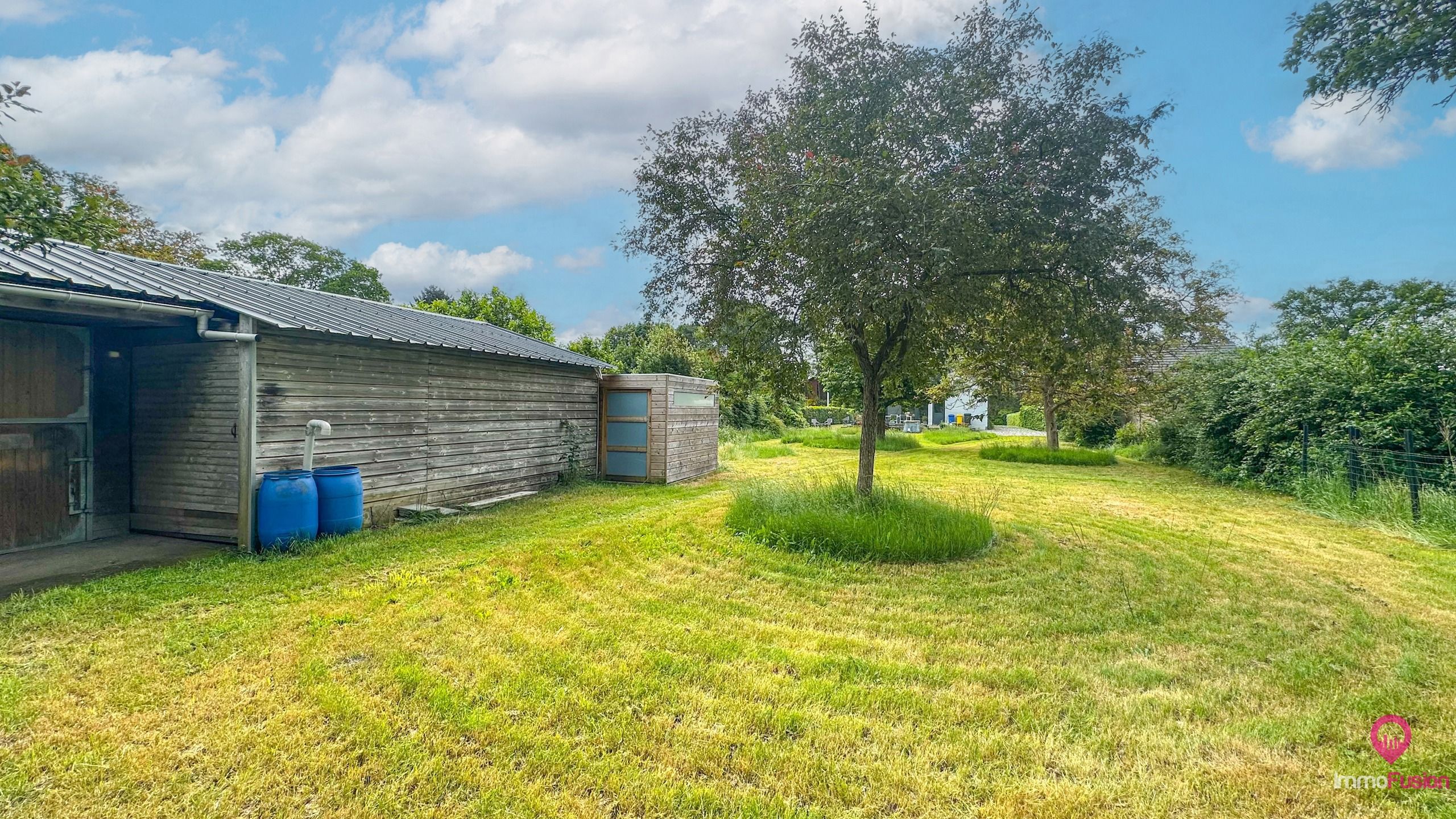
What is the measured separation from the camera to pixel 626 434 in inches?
Answer: 434

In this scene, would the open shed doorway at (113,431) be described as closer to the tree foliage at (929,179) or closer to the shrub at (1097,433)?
the tree foliage at (929,179)

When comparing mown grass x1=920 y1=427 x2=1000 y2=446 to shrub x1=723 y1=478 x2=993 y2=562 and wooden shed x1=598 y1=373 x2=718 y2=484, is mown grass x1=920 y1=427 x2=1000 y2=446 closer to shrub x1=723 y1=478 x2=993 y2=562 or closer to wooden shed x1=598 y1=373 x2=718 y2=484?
wooden shed x1=598 y1=373 x2=718 y2=484

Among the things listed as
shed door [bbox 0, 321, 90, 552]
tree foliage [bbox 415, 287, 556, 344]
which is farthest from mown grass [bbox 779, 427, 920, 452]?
shed door [bbox 0, 321, 90, 552]

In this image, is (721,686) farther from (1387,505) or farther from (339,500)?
(1387,505)

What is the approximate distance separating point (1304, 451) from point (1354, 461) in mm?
1137

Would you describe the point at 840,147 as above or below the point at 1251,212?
below

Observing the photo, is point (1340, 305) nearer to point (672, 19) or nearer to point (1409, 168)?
point (1409, 168)

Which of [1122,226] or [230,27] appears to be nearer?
[1122,226]

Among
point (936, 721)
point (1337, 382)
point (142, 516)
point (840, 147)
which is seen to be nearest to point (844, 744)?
point (936, 721)

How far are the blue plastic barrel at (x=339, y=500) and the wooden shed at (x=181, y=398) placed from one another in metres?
0.43

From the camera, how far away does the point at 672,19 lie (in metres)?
7.56

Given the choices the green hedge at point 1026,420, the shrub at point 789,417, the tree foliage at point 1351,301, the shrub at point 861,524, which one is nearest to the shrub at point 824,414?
the shrub at point 789,417

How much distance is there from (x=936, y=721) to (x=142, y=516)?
8066 millimetres

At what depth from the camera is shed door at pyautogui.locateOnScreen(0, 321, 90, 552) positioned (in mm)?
5215
